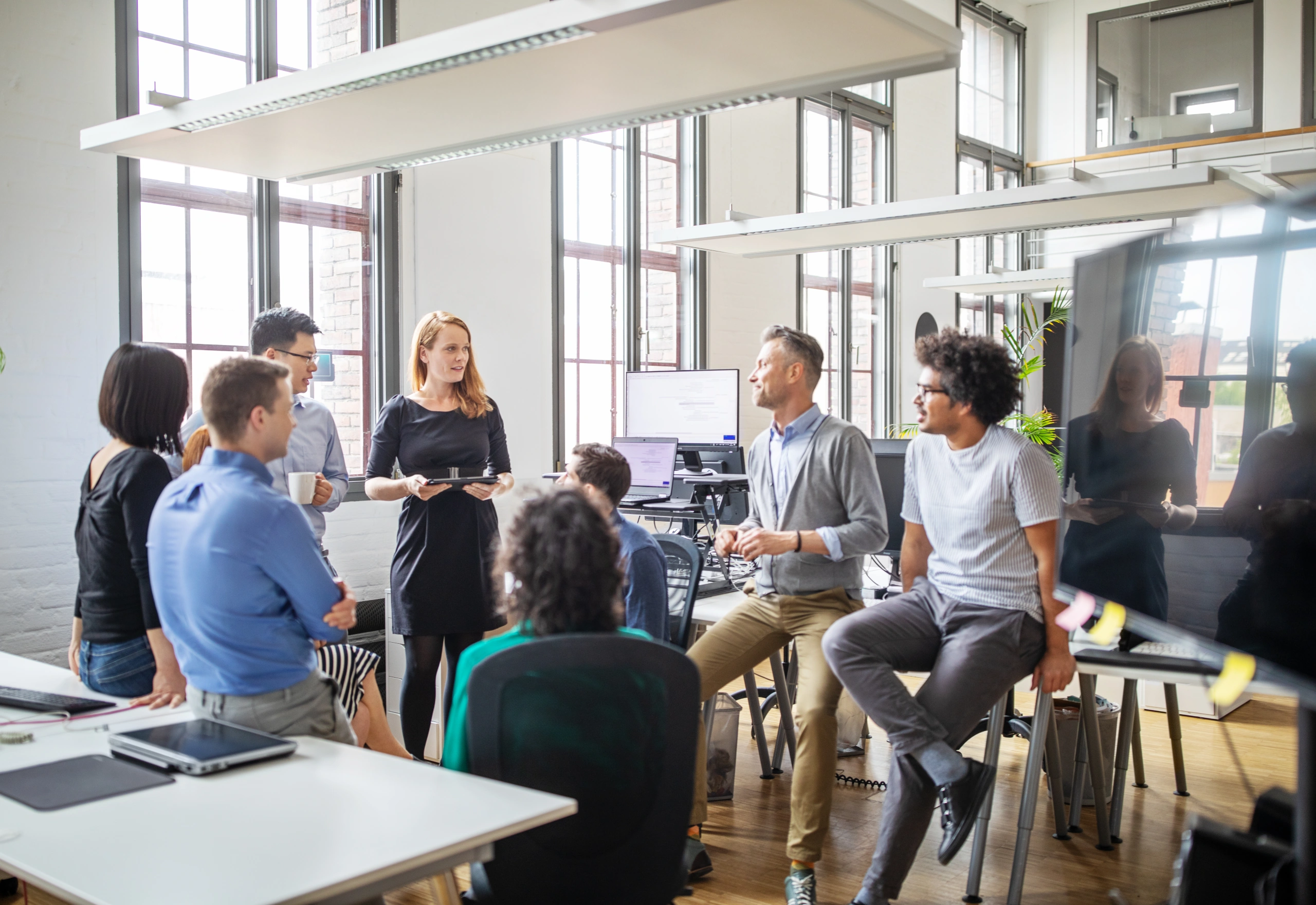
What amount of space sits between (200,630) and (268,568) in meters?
0.18

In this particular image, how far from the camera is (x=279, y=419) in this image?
2.06 m

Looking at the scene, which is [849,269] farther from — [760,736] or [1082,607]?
[1082,607]

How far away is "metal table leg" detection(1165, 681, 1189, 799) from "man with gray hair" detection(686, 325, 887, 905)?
136 centimetres

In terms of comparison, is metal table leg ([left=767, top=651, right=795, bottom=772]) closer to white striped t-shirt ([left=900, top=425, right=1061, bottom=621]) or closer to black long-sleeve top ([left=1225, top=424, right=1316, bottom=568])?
white striped t-shirt ([left=900, top=425, right=1061, bottom=621])

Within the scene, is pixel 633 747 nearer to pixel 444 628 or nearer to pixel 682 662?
pixel 682 662

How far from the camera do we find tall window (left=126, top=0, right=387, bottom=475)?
4.22 meters

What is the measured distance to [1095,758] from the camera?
3.24m

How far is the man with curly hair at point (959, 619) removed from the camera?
263cm

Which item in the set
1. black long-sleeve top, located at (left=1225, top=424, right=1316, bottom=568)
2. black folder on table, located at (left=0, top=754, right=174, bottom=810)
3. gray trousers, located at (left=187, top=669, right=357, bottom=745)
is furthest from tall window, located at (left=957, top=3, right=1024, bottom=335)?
black folder on table, located at (left=0, top=754, right=174, bottom=810)

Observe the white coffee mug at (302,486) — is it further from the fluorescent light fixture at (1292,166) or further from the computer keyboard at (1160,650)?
the fluorescent light fixture at (1292,166)

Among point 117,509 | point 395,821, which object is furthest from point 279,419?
point 395,821

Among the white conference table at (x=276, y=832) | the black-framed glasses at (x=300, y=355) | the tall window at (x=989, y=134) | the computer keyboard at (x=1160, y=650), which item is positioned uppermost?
the tall window at (x=989, y=134)

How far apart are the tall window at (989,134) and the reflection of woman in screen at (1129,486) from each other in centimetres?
884

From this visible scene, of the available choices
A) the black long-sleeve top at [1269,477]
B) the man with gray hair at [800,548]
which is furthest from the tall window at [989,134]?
the black long-sleeve top at [1269,477]
